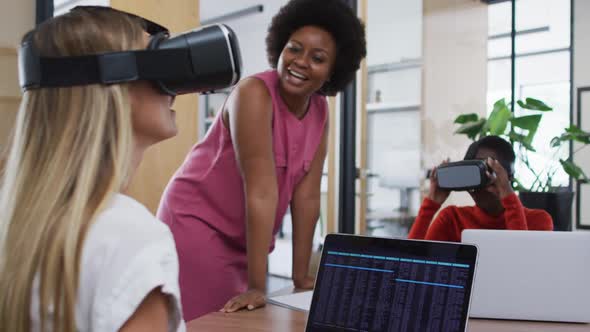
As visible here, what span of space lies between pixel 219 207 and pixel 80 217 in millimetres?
941

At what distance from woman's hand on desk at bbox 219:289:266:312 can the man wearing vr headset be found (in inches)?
22.7

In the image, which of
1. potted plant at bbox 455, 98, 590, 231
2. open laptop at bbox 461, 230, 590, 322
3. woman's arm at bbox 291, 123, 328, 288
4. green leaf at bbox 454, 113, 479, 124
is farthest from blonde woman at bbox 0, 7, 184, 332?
green leaf at bbox 454, 113, 479, 124

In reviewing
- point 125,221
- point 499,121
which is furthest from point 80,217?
point 499,121

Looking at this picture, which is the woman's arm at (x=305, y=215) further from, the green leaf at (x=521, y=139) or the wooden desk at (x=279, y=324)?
the green leaf at (x=521, y=139)

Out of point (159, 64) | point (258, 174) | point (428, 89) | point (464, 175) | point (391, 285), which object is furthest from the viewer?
point (428, 89)

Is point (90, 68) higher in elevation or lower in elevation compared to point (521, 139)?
higher

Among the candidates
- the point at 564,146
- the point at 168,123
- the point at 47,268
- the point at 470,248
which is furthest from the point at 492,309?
the point at 564,146

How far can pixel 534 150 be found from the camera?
3.34 metres

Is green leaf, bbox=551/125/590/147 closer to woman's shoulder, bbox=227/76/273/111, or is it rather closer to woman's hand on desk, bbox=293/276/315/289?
woman's hand on desk, bbox=293/276/315/289

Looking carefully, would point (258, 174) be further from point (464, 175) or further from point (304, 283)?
point (464, 175)

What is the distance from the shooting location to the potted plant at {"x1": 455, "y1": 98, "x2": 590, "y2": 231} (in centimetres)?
317

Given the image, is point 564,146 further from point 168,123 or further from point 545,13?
point 168,123

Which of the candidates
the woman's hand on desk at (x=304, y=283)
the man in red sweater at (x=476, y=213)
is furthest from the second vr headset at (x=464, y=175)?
the woman's hand on desk at (x=304, y=283)

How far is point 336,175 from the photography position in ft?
13.7
